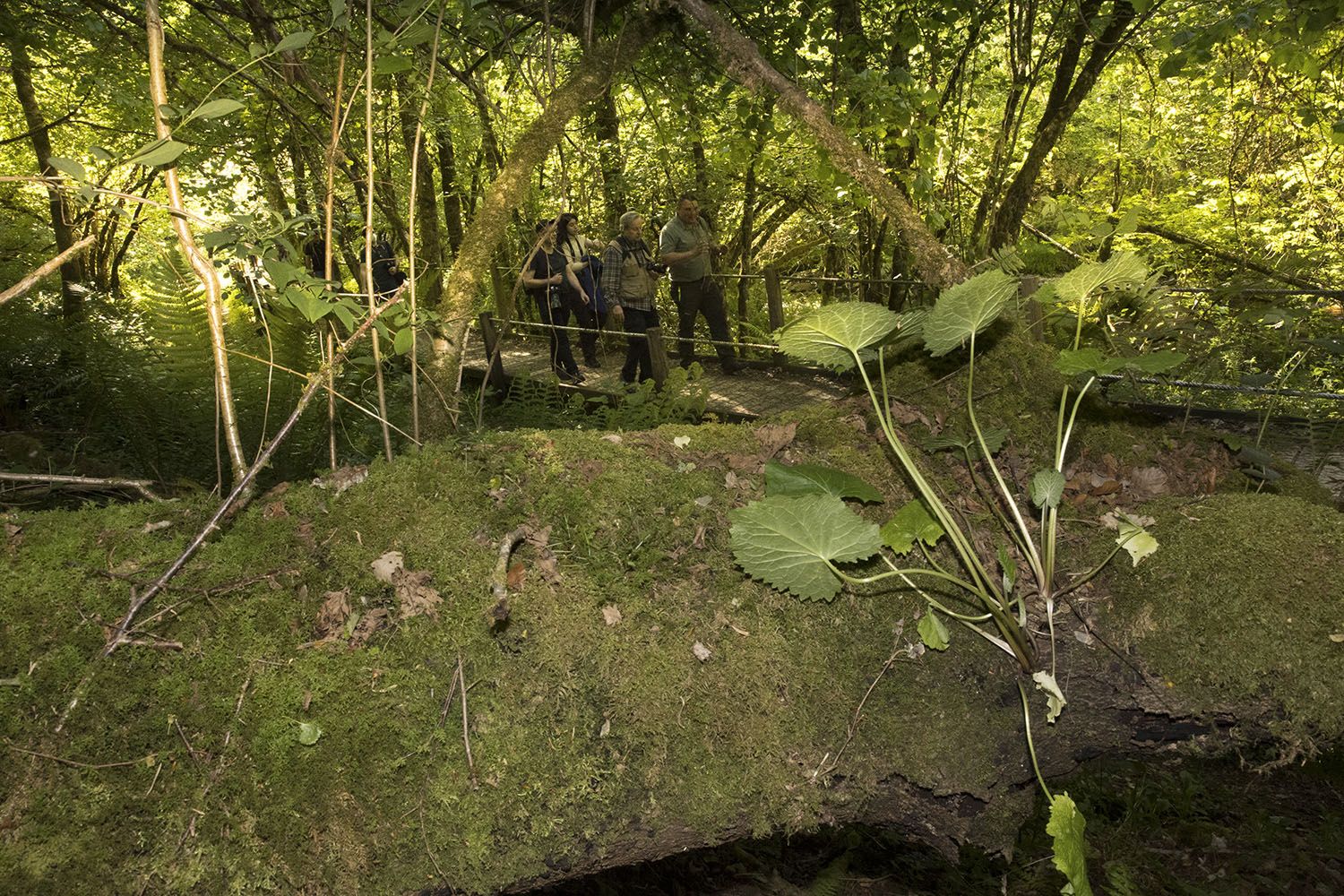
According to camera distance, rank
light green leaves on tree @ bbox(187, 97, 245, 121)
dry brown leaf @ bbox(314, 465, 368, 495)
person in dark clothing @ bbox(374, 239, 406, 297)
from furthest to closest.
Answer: person in dark clothing @ bbox(374, 239, 406, 297) < dry brown leaf @ bbox(314, 465, 368, 495) < light green leaves on tree @ bbox(187, 97, 245, 121)

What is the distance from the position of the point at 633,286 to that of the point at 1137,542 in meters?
5.94

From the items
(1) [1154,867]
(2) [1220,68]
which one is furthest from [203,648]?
(2) [1220,68]

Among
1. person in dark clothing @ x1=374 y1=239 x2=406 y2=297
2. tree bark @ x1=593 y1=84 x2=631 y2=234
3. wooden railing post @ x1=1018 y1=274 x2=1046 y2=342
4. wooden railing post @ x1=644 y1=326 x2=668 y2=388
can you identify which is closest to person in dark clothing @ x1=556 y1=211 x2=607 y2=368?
wooden railing post @ x1=644 y1=326 x2=668 y2=388

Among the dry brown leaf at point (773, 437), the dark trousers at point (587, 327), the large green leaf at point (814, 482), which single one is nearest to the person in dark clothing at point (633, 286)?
the dark trousers at point (587, 327)

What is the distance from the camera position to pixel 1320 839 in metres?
2.50

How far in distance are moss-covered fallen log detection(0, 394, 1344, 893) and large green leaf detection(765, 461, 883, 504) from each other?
144mm

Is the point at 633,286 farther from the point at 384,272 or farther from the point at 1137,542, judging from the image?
the point at 1137,542

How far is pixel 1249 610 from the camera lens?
2229mm

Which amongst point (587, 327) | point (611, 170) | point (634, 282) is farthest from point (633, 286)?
point (611, 170)

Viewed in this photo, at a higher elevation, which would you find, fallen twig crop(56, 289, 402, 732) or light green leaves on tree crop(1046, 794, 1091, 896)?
fallen twig crop(56, 289, 402, 732)

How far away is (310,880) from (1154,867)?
263 centimetres

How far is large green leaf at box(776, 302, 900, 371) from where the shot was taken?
2.32 metres

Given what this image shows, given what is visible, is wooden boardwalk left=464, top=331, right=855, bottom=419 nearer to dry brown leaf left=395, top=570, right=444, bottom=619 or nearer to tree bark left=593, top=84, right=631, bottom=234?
tree bark left=593, top=84, right=631, bottom=234

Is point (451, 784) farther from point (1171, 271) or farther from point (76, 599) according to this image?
point (1171, 271)
